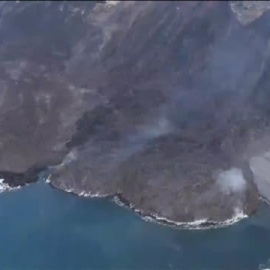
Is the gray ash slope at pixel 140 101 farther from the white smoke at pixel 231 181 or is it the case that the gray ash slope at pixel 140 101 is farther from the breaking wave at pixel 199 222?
the breaking wave at pixel 199 222

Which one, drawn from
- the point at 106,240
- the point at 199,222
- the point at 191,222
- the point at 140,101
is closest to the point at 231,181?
the point at 199,222

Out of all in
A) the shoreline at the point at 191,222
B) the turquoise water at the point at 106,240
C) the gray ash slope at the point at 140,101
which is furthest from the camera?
the gray ash slope at the point at 140,101

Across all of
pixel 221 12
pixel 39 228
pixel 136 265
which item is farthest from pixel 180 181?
pixel 221 12

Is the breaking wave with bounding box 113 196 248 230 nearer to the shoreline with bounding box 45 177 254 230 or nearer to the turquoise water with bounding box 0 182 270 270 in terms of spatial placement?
the shoreline with bounding box 45 177 254 230

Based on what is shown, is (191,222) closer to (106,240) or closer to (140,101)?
(106,240)

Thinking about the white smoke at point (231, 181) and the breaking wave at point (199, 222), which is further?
the white smoke at point (231, 181)

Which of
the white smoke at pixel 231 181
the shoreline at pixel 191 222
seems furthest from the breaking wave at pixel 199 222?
the white smoke at pixel 231 181
